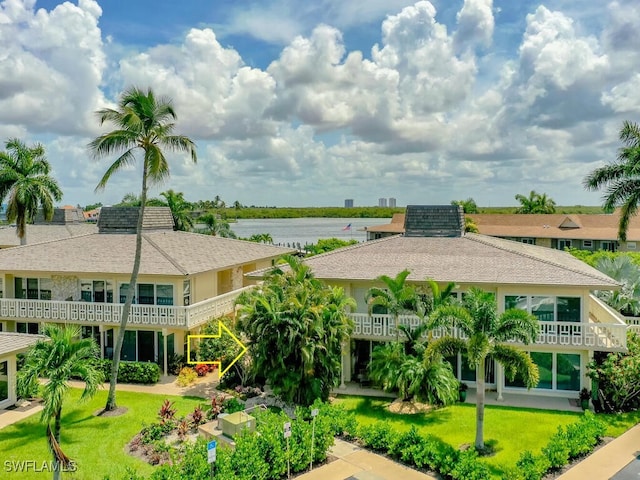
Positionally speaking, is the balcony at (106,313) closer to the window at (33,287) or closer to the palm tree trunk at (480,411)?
the window at (33,287)

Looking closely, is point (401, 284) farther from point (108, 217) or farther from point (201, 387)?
point (108, 217)

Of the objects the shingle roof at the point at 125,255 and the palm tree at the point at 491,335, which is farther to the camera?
the shingle roof at the point at 125,255

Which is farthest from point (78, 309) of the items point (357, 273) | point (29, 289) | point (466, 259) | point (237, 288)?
point (466, 259)

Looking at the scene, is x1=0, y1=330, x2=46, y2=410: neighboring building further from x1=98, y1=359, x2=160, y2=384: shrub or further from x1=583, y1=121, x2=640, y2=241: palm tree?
x1=583, y1=121, x2=640, y2=241: palm tree

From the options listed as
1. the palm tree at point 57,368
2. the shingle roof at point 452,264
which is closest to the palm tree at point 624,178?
the shingle roof at point 452,264

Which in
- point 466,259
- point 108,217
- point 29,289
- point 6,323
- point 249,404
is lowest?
point 249,404
